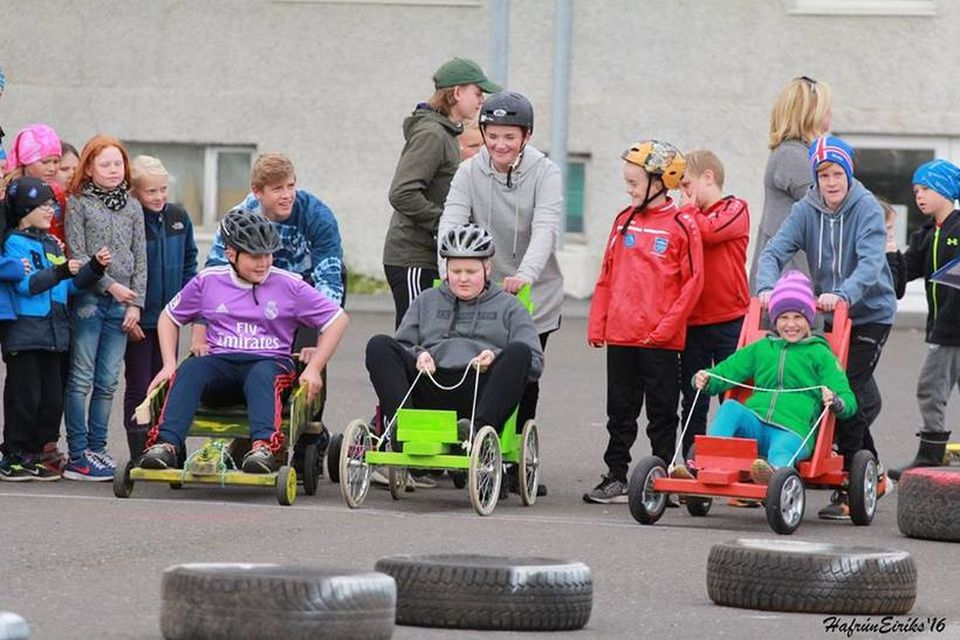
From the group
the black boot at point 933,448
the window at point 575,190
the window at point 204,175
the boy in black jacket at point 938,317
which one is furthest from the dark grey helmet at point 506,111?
the window at point 204,175

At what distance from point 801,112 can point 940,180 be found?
3.99 feet

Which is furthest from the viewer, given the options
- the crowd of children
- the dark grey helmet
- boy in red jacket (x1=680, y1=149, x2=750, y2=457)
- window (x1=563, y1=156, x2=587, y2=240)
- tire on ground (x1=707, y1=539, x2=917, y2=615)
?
window (x1=563, y1=156, x2=587, y2=240)

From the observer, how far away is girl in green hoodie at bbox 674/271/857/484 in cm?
1032

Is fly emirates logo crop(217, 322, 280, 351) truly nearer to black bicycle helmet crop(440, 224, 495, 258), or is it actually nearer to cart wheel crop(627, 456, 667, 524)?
black bicycle helmet crop(440, 224, 495, 258)

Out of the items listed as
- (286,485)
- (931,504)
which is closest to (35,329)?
(286,485)

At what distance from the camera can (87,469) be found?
1142cm

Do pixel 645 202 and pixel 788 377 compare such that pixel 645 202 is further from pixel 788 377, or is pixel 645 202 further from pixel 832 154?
pixel 788 377

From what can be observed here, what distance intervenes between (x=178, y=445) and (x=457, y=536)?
1792mm

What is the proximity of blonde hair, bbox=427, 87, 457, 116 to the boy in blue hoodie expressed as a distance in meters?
1.96

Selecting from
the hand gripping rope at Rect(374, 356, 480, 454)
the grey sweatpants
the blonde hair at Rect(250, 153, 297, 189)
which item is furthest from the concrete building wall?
the hand gripping rope at Rect(374, 356, 480, 454)

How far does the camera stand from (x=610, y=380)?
11258mm

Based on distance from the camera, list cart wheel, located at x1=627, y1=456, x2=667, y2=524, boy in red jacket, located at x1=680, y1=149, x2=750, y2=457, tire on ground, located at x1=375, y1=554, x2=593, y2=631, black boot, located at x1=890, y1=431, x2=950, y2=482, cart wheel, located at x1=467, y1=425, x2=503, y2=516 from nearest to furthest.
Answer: tire on ground, located at x1=375, y1=554, x2=593, y2=631
cart wheel, located at x1=627, y1=456, x2=667, y2=524
cart wheel, located at x1=467, y1=425, x2=503, y2=516
boy in red jacket, located at x1=680, y1=149, x2=750, y2=457
black boot, located at x1=890, y1=431, x2=950, y2=482

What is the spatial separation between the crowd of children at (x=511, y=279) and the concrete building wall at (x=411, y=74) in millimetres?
14062

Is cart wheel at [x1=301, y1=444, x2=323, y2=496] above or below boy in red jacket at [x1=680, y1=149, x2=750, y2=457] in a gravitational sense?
below
